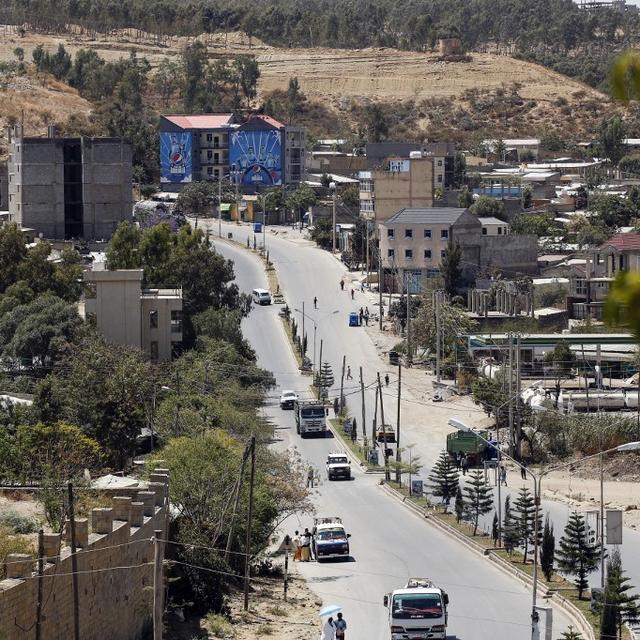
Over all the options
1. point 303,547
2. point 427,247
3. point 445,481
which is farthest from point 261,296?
point 303,547

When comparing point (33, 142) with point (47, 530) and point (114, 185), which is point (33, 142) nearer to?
point (114, 185)

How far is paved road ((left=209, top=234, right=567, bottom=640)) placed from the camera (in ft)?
112

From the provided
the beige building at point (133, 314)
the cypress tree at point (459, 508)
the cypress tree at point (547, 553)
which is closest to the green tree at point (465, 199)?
the beige building at point (133, 314)

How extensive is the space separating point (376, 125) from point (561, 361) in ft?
349

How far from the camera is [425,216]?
333ft

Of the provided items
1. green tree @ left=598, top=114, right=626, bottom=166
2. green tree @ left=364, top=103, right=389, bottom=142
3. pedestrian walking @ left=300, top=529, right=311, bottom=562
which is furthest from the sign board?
green tree @ left=364, top=103, right=389, bottom=142

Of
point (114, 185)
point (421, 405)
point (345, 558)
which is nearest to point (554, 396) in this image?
point (421, 405)

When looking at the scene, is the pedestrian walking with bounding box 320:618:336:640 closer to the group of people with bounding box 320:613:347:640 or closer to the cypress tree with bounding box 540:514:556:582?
the group of people with bounding box 320:613:347:640

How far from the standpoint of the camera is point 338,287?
325 ft

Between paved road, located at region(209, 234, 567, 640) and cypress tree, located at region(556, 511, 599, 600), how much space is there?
115 centimetres

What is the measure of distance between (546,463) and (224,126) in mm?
88852

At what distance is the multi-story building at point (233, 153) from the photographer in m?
143

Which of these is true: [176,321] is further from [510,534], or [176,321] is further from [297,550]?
[510,534]

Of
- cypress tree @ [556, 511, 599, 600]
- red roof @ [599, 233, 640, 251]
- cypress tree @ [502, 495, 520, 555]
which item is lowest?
cypress tree @ [502, 495, 520, 555]
